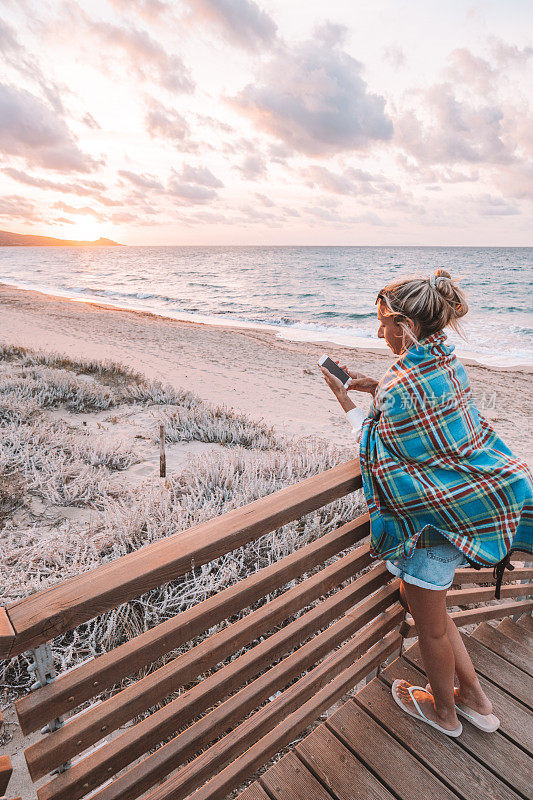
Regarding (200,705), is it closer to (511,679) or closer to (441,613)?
(441,613)

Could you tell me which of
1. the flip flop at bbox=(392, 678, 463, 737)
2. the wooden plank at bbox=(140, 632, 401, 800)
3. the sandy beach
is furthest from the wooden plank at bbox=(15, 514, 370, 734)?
the sandy beach

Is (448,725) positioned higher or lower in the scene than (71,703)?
lower

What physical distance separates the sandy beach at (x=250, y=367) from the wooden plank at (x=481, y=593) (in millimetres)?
4550

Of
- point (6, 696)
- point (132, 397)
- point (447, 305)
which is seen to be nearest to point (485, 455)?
point (447, 305)

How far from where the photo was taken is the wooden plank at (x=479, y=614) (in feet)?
8.29

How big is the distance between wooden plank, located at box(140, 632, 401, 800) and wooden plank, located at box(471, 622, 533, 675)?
0.81 metres

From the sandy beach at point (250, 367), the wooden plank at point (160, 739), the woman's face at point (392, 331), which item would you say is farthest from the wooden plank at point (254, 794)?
the sandy beach at point (250, 367)

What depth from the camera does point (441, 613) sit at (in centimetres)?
179

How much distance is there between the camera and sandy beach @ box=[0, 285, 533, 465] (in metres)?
8.89

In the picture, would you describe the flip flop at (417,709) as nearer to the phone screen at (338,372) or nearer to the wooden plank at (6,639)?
the phone screen at (338,372)

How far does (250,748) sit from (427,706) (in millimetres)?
912

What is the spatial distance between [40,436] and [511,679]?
5.16 m

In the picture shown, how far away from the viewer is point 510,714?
7.34ft

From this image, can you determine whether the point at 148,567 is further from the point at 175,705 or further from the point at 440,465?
the point at 440,465
